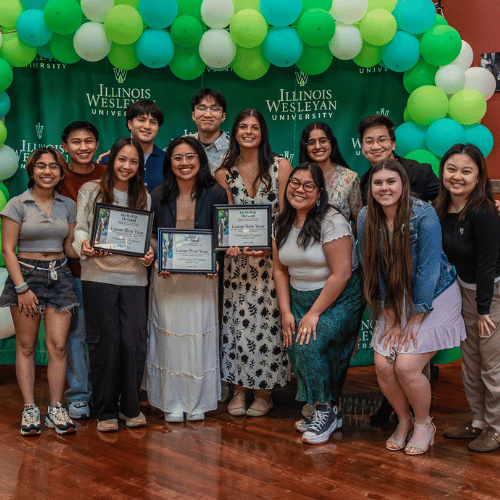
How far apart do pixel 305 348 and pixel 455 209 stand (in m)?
1.05

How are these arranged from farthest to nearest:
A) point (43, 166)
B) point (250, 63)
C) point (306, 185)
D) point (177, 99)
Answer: point (177, 99) < point (250, 63) < point (43, 166) < point (306, 185)

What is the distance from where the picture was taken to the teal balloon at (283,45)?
4.26 meters

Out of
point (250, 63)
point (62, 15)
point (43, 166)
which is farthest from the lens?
point (250, 63)

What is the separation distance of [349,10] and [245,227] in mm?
1824

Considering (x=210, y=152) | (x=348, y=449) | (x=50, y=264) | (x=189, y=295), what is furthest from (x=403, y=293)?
(x=50, y=264)

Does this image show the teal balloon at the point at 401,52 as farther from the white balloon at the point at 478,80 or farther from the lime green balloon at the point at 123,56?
the lime green balloon at the point at 123,56

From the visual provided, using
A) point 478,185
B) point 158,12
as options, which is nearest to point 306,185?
point 478,185

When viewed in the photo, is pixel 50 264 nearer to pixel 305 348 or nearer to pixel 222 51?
pixel 305 348

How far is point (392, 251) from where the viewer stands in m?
3.04

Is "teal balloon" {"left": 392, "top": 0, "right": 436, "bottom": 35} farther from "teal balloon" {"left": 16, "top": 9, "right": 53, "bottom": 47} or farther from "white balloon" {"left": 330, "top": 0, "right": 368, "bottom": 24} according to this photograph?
"teal balloon" {"left": 16, "top": 9, "right": 53, "bottom": 47}

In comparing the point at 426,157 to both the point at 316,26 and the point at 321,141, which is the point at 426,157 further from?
the point at 316,26

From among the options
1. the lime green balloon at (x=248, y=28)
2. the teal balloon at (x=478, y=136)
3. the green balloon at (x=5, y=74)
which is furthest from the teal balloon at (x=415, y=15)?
the green balloon at (x=5, y=74)

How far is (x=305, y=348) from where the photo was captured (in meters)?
3.36

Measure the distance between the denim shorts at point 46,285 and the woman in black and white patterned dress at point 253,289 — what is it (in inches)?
35.8
